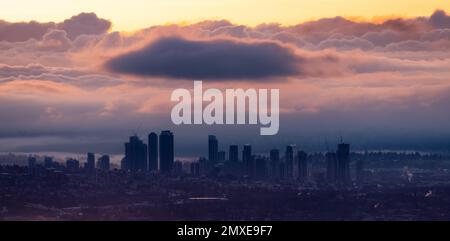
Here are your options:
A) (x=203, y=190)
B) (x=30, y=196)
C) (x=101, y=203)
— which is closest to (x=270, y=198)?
(x=203, y=190)
